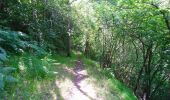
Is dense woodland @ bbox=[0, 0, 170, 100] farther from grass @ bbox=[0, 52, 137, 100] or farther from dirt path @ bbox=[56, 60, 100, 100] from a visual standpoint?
dirt path @ bbox=[56, 60, 100, 100]

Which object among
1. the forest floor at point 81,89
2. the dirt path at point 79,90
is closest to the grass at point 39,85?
the forest floor at point 81,89

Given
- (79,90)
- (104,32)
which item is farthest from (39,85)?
(104,32)

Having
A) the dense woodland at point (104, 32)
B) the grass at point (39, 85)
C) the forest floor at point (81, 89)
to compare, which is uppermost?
the dense woodland at point (104, 32)

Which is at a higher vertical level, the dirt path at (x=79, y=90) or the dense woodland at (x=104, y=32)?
the dense woodland at (x=104, y=32)

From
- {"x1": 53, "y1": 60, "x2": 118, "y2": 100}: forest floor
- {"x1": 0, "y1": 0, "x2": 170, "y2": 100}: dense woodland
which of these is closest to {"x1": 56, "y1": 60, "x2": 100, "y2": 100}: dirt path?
{"x1": 53, "y1": 60, "x2": 118, "y2": 100}: forest floor

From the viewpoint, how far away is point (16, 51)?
1245cm

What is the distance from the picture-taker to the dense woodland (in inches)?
482

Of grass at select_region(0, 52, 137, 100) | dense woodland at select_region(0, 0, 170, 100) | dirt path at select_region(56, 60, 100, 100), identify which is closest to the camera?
grass at select_region(0, 52, 137, 100)

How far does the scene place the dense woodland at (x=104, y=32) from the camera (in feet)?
40.2

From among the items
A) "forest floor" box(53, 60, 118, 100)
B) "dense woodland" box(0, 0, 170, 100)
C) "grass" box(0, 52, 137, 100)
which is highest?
"dense woodland" box(0, 0, 170, 100)

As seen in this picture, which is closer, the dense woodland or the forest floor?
the forest floor

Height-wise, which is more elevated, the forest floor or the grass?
the grass

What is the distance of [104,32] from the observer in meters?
18.1

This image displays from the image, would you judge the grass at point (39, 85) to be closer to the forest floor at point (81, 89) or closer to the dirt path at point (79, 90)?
A: the forest floor at point (81, 89)
